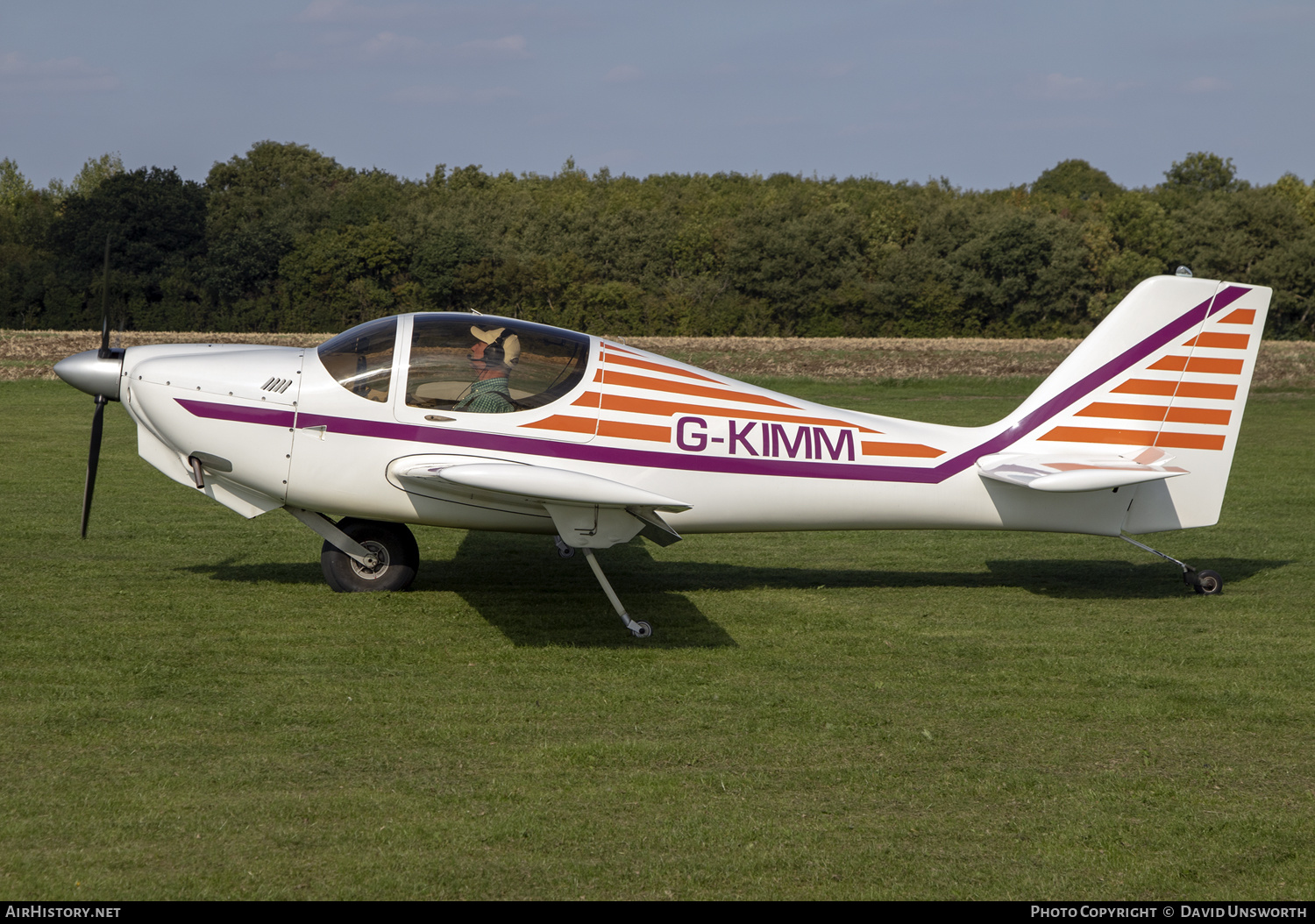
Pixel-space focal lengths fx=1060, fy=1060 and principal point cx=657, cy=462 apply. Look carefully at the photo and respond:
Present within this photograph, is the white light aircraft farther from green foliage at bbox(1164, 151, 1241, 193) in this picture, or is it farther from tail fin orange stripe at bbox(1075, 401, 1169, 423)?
green foliage at bbox(1164, 151, 1241, 193)

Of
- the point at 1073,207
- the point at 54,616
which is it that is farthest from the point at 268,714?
the point at 1073,207

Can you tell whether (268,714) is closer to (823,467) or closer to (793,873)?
(793,873)

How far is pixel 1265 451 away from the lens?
18.7m

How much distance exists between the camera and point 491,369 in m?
7.89

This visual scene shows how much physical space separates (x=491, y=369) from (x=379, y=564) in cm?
197

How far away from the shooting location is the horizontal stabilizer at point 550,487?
6723mm

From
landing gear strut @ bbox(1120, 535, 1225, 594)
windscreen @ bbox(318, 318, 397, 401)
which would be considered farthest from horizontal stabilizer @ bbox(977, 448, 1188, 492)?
windscreen @ bbox(318, 318, 397, 401)

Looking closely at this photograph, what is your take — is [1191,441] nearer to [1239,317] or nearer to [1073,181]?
[1239,317]

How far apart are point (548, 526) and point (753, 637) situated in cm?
177

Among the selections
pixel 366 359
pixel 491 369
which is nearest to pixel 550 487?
pixel 491 369

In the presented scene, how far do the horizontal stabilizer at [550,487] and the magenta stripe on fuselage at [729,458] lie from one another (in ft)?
2.72

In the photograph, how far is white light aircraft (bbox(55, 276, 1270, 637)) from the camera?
7766 millimetres

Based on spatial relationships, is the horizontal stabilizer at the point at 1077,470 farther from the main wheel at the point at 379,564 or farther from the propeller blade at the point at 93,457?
the propeller blade at the point at 93,457

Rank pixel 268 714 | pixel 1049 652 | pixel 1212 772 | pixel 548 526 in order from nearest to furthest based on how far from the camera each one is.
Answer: pixel 1212 772
pixel 268 714
pixel 1049 652
pixel 548 526
